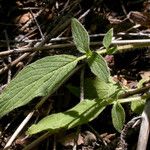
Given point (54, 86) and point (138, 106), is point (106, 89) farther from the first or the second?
point (54, 86)

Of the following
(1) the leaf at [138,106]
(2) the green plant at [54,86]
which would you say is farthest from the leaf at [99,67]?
(1) the leaf at [138,106]

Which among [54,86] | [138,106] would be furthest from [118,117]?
[54,86]

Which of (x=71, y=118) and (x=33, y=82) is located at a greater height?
(x=33, y=82)

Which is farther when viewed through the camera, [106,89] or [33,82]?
[106,89]

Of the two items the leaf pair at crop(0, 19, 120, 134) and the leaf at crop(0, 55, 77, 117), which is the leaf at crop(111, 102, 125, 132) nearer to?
the leaf pair at crop(0, 19, 120, 134)

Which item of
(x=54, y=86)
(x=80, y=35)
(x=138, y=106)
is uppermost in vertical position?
(x=80, y=35)

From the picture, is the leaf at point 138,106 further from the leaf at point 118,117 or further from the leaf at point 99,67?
the leaf at point 99,67
